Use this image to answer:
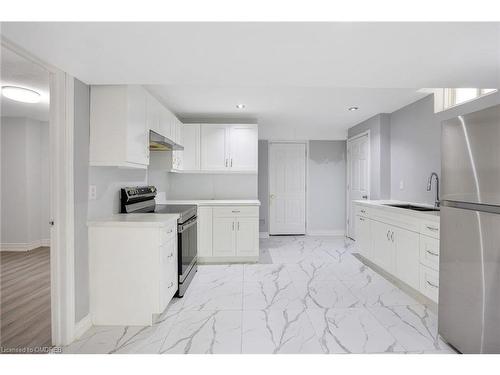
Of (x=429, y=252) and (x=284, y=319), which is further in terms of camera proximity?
(x=429, y=252)

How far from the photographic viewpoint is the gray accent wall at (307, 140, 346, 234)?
633cm

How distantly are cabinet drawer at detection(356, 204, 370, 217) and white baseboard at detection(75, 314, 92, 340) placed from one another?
3406mm

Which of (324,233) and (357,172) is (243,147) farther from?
(324,233)

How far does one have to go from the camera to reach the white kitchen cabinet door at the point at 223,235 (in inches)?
164

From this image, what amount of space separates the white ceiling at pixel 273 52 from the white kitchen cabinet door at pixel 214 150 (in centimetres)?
229

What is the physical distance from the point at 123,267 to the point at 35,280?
6.17ft

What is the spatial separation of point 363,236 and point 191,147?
2900mm

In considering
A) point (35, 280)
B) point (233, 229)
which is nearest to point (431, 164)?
point (233, 229)

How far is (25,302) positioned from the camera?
9.06 feet

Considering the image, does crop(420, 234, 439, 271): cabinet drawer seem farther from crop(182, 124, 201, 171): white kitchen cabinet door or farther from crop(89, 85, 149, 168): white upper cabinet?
crop(182, 124, 201, 171): white kitchen cabinet door

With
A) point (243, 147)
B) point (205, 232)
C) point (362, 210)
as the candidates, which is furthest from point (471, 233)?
point (243, 147)
